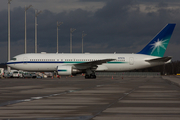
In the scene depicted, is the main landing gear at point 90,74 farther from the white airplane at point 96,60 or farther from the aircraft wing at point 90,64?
the aircraft wing at point 90,64

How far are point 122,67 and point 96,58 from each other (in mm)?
4669

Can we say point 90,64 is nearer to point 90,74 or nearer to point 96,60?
point 96,60

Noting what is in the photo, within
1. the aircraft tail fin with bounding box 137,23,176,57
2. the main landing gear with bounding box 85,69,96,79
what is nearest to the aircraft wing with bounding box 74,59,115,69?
the main landing gear with bounding box 85,69,96,79

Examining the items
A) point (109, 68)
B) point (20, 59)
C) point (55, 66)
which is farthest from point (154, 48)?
point (20, 59)

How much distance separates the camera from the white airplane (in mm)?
54094

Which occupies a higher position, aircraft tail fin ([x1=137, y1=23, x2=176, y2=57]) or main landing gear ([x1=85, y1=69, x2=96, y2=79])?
aircraft tail fin ([x1=137, y1=23, x2=176, y2=57])

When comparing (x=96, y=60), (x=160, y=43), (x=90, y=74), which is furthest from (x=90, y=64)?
(x=160, y=43)

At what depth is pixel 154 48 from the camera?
56.8 m

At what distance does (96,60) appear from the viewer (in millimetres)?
55344

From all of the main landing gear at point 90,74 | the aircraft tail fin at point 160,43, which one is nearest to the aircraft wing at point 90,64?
the main landing gear at point 90,74

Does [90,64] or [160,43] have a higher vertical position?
[160,43]

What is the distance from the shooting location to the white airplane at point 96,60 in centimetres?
5409

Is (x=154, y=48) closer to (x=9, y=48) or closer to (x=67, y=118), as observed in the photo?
(x=9, y=48)

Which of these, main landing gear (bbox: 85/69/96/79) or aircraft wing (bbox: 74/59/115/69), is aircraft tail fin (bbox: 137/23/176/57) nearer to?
aircraft wing (bbox: 74/59/115/69)
